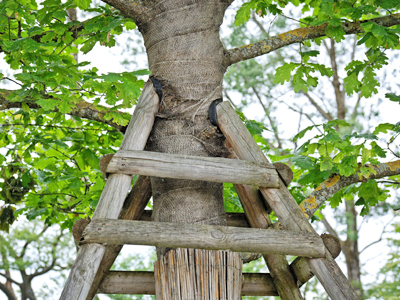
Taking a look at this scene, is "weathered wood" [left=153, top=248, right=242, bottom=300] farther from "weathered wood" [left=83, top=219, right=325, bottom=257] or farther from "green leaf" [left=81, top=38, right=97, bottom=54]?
"green leaf" [left=81, top=38, right=97, bottom=54]

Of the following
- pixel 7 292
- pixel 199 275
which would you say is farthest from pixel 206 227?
pixel 7 292

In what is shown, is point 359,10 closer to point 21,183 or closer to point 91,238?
point 91,238

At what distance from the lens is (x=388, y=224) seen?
11.7 metres

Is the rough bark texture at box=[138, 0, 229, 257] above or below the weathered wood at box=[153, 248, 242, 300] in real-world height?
above

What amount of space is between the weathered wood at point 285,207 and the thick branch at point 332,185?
0.85 metres

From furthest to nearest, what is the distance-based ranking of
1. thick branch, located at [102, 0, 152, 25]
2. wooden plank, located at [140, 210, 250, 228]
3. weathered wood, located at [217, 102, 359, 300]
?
wooden plank, located at [140, 210, 250, 228] < thick branch, located at [102, 0, 152, 25] < weathered wood, located at [217, 102, 359, 300]

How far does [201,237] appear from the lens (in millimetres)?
2170

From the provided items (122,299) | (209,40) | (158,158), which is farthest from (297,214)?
(122,299)

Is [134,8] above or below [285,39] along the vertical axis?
below

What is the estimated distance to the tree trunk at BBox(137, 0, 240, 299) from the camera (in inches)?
104

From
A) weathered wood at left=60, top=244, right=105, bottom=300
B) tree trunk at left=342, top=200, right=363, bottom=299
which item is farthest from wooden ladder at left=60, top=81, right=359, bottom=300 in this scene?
tree trunk at left=342, top=200, right=363, bottom=299

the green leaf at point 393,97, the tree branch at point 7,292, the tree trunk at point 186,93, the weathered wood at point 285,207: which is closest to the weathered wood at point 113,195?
the tree trunk at point 186,93

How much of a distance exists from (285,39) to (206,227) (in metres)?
1.94

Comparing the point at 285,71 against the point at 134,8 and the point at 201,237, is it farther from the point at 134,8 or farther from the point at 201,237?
the point at 201,237
